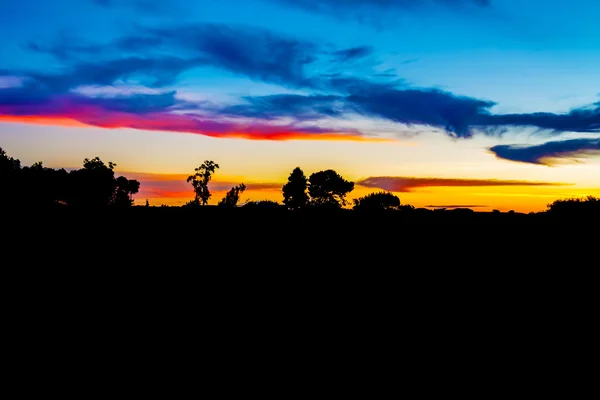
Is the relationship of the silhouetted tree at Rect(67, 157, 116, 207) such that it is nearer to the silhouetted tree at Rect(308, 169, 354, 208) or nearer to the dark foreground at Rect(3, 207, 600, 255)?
A: the silhouetted tree at Rect(308, 169, 354, 208)

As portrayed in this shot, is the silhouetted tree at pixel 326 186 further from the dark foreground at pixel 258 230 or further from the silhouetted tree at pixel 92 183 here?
the dark foreground at pixel 258 230

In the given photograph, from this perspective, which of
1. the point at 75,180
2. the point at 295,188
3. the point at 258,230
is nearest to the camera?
the point at 258,230

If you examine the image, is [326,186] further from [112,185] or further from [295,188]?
[112,185]

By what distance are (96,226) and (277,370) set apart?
493 inches

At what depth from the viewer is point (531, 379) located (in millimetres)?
9180

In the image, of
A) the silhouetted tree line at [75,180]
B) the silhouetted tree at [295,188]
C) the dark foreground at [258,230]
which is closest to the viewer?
the dark foreground at [258,230]

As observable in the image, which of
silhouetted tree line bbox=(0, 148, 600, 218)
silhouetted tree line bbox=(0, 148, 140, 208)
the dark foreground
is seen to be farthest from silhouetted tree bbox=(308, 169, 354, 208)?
the dark foreground

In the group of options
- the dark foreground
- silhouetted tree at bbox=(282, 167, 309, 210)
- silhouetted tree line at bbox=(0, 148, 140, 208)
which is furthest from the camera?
silhouetted tree at bbox=(282, 167, 309, 210)

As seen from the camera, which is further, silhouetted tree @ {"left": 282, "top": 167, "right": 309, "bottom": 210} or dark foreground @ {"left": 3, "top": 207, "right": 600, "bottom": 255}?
silhouetted tree @ {"left": 282, "top": 167, "right": 309, "bottom": 210}

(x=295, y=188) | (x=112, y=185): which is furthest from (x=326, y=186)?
(x=112, y=185)

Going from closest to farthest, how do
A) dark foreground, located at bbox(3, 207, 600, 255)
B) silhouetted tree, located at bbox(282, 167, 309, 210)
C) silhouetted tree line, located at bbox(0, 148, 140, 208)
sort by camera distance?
1. dark foreground, located at bbox(3, 207, 600, 255)
2. silhouetted tree line, located at bbox(0, 148, 140, 208)
3. silhouetted tree, located at bbox(282, 167, 309, 210)

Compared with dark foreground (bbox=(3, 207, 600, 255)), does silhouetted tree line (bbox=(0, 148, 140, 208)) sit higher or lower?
higher

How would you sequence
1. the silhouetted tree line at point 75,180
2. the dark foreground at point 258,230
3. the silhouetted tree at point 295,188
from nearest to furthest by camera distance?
1. the dark foreground at point 258,230
2. the silhouetted tree line at point 75,180
3. the silhouetted tree at point 295,188

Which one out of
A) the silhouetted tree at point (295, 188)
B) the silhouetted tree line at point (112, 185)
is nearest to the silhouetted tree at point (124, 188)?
the silhouetted tree line at point (112, 185)
